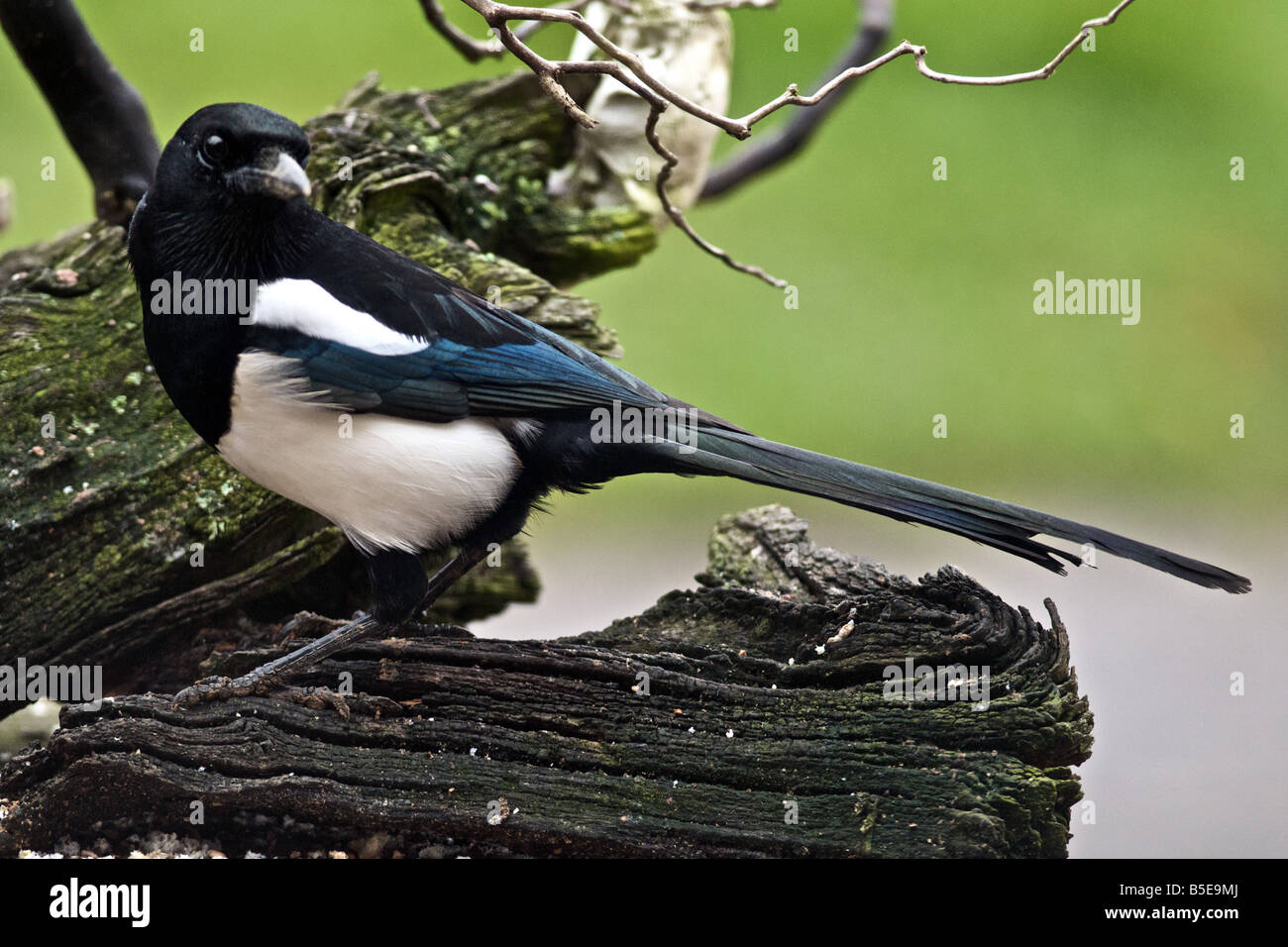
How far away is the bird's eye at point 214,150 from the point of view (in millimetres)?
1864

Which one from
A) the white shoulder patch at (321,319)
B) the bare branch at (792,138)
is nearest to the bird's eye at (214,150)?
the white shoulder patch at (321,319)

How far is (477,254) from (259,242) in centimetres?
86

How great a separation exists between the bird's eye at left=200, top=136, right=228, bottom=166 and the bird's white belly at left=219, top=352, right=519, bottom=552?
0.30m

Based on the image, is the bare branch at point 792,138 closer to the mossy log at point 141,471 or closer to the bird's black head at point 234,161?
the mossy log at point 141,471

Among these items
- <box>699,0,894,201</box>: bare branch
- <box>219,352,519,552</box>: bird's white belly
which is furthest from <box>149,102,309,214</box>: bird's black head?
<box>699,0,894,201</box>: bare branch

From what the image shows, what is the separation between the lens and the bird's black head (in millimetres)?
1822

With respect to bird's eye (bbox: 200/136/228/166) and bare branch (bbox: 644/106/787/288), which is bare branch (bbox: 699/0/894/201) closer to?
bare branch (bbox: 644/106/787/288)

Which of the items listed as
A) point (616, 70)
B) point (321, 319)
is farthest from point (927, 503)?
point (321, 319)

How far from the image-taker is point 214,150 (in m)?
1.88

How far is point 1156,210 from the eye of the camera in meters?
5.14

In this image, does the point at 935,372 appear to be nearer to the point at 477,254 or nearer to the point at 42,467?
the point at 477,254

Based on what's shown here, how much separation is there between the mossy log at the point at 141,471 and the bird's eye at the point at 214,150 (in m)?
0.64

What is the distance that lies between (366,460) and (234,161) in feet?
1.61
